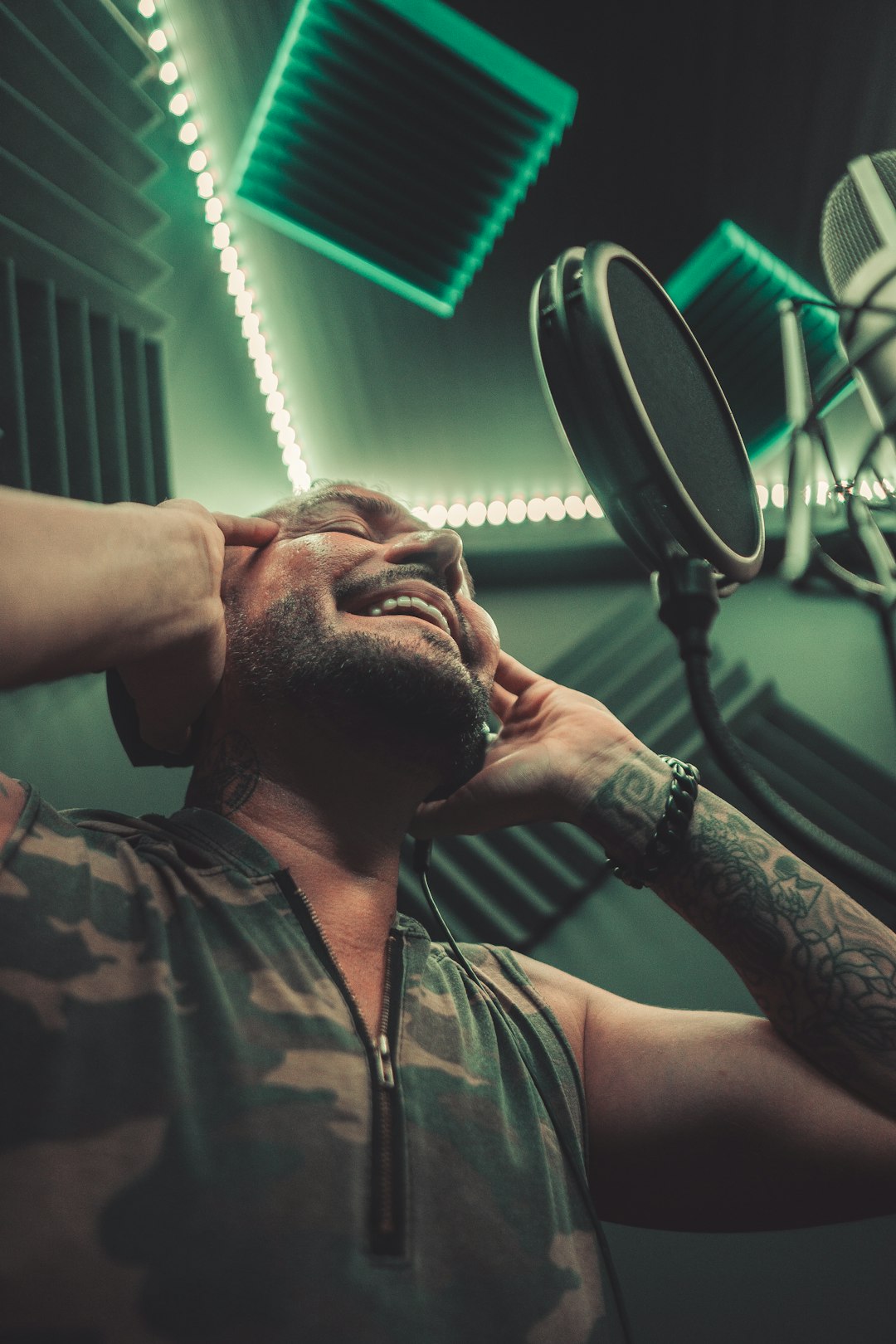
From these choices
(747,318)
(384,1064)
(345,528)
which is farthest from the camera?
(747,318)

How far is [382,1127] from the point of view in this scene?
0.77 metres

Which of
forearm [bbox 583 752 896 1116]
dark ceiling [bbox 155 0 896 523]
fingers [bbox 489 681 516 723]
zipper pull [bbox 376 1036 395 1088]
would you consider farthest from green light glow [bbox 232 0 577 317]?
zipper pull [bbox 376 1036 395 1088]

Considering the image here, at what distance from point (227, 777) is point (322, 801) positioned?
14 cm

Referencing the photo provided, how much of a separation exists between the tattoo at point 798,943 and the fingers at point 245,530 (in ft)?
2.53

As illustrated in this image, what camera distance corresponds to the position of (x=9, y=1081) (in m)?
0.64

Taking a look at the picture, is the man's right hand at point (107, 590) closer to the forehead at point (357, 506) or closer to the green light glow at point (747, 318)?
the forehead at point (357, 506)

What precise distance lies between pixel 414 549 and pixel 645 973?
3.43 ft

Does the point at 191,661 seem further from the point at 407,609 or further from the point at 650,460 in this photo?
the point at 650,460

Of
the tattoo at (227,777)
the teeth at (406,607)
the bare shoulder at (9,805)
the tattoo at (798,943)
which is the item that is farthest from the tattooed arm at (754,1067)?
the bare shoulder at (9,805)

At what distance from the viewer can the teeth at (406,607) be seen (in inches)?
47.3

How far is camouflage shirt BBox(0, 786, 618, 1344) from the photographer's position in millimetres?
617

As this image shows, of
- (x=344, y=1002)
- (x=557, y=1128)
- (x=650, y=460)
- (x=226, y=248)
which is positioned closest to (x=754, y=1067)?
(x=557, y=1128)

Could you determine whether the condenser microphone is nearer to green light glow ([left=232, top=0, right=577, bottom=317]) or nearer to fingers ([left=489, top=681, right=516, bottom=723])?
green light glow ([left=232, top=0, right=577, bottom=317])

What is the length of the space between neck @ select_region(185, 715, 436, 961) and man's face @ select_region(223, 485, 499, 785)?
0.04 meters
